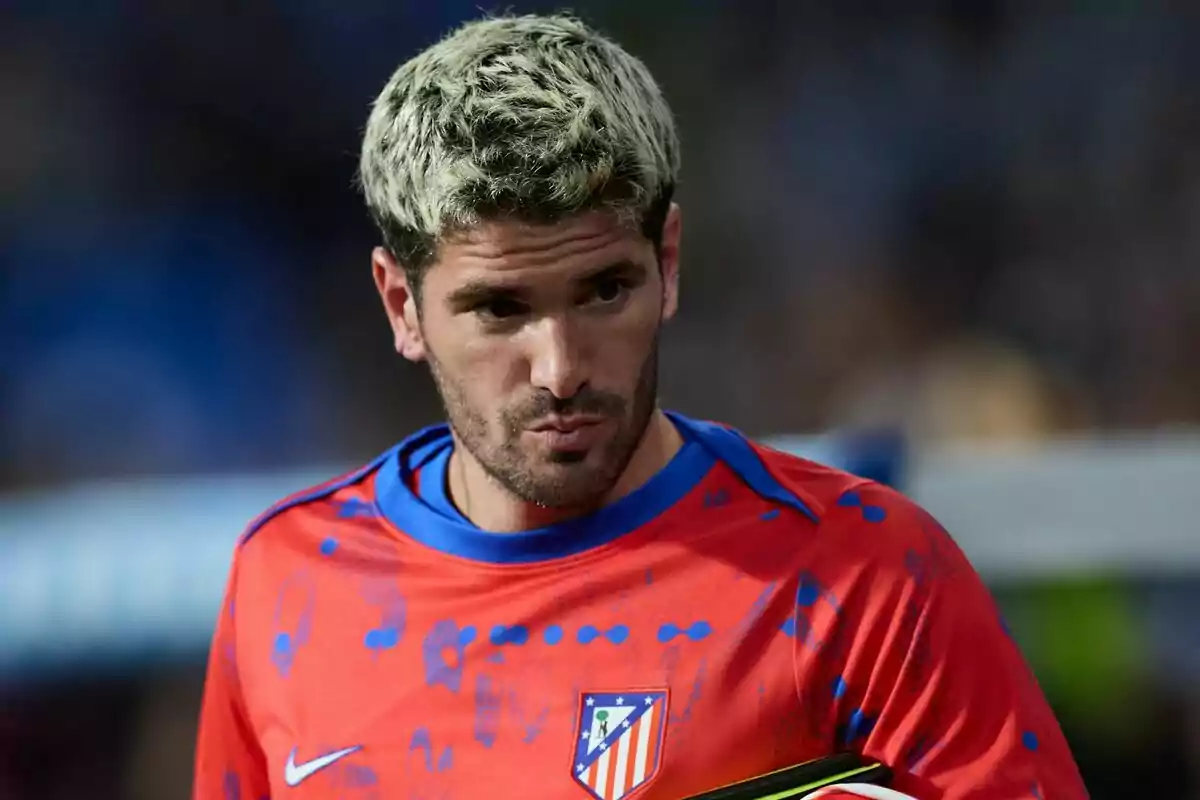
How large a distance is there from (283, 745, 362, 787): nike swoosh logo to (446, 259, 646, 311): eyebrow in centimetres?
60

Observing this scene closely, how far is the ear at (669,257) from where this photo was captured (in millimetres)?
1970

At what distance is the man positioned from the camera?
1.76 m

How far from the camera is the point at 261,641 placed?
211 centimetres

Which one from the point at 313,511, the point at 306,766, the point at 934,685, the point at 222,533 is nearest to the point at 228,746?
the point at 306,766

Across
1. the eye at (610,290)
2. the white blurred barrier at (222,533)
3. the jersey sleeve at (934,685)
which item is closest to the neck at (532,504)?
the eye at (610,290)

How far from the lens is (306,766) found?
6.43 ft

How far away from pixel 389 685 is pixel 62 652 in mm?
2555

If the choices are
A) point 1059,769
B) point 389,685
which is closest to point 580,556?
point 389,685

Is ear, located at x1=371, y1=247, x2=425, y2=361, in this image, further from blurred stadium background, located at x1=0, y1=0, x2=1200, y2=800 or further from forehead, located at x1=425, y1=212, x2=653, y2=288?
blurred stadium background, located at x1=0, y1=0, x2=1200, y2=800

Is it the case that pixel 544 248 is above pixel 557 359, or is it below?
above

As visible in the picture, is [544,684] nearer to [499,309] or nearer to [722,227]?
[499,309]

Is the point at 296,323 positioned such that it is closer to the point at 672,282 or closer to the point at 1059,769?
the point at 672,282

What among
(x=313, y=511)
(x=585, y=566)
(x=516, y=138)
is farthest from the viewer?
(x=313, y=511)

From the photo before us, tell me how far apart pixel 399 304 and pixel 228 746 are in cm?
68
